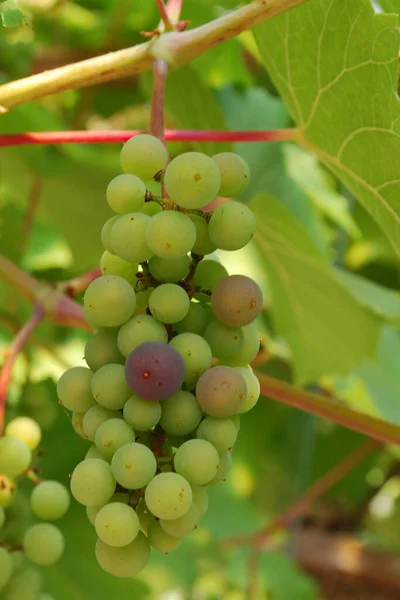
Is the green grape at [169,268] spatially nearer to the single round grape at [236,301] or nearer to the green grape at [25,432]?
the single round grape at [236,301]

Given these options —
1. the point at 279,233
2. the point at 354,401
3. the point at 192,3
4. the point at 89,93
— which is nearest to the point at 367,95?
the point at 279,233

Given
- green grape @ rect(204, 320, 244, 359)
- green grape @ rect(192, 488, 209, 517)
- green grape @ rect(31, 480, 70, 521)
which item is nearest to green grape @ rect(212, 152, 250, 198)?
green grape @ rect(204, 320, 244, 359)

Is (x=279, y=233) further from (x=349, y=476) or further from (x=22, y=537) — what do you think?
(x=349, y=476)

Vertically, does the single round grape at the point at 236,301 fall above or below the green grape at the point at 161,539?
above

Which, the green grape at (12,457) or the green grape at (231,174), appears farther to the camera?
the green grape at (12,457)

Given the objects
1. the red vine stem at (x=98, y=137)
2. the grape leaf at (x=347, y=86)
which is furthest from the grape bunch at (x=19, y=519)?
the grape leaf at (x=347, y=86)

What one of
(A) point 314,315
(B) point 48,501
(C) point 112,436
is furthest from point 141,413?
(A) point 314,315

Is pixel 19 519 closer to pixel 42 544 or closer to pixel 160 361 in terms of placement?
pixel 42 544
